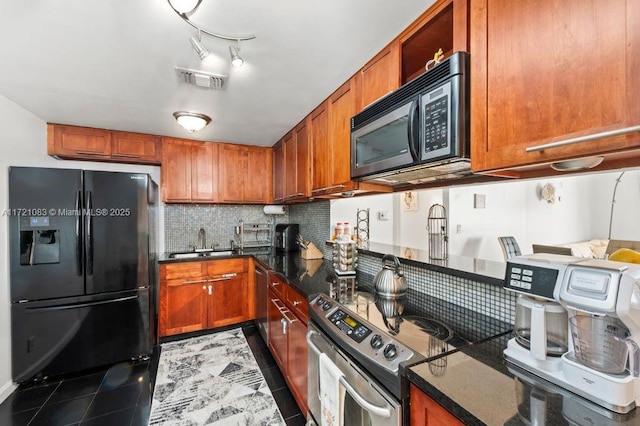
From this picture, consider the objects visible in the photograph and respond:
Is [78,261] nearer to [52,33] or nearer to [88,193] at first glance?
[88,193]

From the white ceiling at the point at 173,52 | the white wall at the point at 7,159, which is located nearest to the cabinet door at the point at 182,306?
the white wall at the point at 7,159

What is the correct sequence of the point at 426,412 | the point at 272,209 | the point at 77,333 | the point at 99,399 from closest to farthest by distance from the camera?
the point at 426,412 → the point at 99,399 → the point at 77,333 → the point at 272,209

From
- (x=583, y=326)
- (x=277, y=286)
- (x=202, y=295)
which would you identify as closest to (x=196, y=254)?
(x=202, y=295)

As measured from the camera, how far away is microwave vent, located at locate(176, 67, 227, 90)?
1709 mm

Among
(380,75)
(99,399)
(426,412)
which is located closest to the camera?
(426,412)

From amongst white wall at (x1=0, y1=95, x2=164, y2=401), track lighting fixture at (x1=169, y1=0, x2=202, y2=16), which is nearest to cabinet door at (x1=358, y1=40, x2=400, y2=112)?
track lighting fixture at (x1=169, y1=0, x2=202, y2=16)

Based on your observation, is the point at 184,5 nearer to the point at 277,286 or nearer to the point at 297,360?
the point at 277,286

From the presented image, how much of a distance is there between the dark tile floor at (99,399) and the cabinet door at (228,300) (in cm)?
72

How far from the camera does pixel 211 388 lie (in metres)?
2.14

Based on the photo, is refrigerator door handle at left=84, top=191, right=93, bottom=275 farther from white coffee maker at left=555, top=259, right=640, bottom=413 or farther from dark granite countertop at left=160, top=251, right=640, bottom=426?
white coffee maker at left=555, top=259, right=640, bottom=413

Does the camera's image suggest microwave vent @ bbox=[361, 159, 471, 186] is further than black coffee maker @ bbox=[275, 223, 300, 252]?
No

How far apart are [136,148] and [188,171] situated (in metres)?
0.55

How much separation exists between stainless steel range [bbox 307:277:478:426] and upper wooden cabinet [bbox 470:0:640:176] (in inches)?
26.3

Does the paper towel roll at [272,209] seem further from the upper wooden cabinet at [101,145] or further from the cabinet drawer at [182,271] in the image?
the upper wooden cabinet at [101,145]
